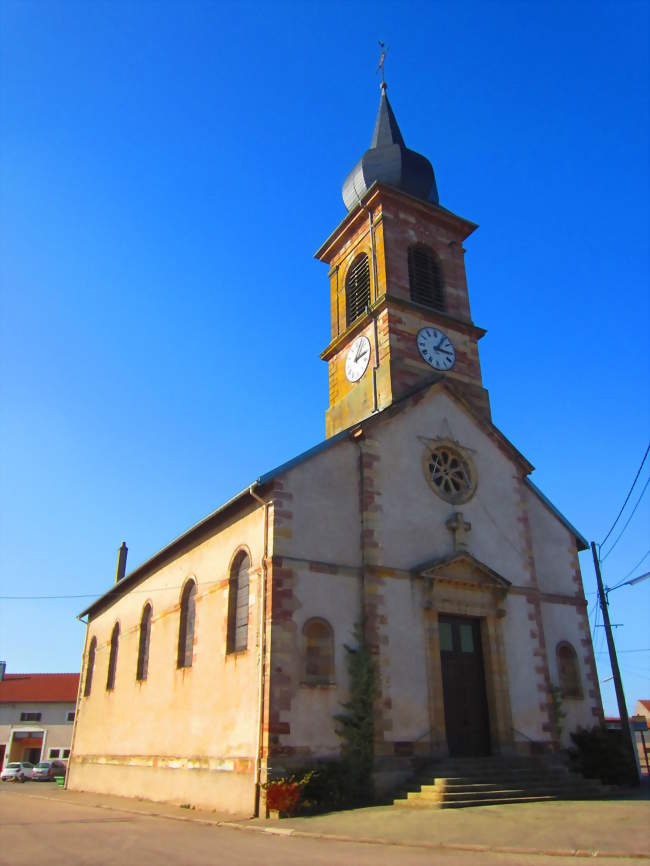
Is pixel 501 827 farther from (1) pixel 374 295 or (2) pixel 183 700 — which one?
(1) pixel 374 295

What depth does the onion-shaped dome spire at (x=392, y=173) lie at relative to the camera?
899 inches

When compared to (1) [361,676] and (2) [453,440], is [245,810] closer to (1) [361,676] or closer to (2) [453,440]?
(1) [361,676]

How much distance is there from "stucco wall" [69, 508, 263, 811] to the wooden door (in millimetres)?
4523

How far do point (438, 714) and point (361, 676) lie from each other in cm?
206

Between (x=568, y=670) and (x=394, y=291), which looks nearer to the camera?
(x=568, y=670)

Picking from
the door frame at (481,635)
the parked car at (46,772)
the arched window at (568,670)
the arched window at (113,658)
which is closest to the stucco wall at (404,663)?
the door frame at (481,635)

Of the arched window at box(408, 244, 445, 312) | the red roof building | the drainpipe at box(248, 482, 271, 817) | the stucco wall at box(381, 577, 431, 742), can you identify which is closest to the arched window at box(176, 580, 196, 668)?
the drainpipe at box(248, 482, 271, 817)

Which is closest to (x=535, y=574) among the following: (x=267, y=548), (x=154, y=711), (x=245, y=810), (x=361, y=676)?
(x=361, y=676)

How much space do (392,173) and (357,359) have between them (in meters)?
6.54

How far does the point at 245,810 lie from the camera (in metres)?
13.1

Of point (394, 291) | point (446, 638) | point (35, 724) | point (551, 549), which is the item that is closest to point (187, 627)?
point (446, 638)

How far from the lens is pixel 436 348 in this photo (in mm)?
20438

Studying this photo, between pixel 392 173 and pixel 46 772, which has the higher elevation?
pixel 392 173

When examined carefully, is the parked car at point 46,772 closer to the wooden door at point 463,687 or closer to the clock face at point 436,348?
the wooden door at point 463,687
